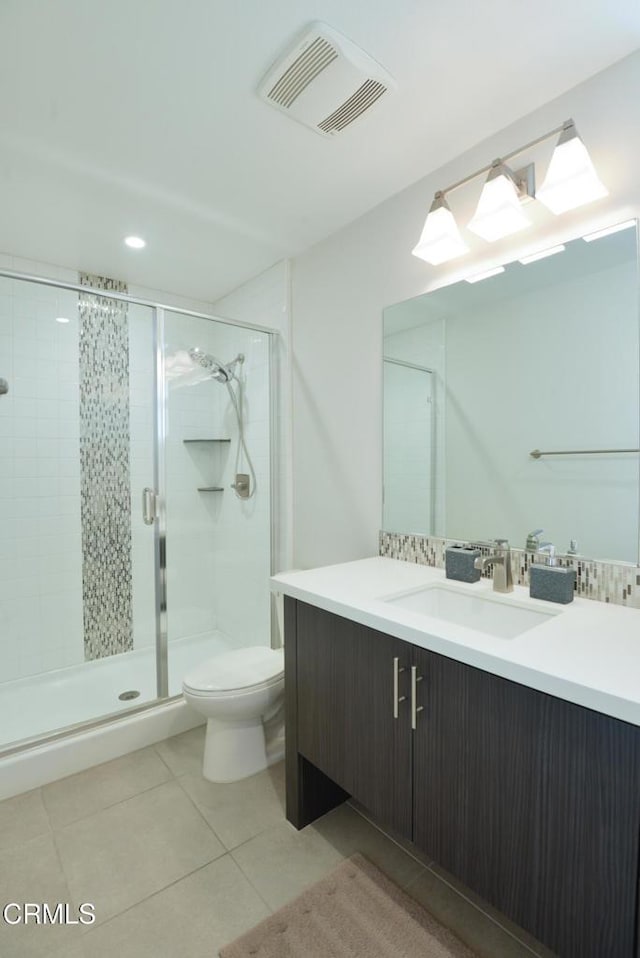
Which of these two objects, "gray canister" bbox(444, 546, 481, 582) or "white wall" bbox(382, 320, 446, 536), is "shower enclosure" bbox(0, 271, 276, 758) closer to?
"white wall" bbox(382, 320, 446, 536)

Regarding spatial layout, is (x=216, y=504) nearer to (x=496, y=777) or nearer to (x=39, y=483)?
(x=39, y=483)

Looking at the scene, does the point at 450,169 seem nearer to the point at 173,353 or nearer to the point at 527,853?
the point at 173,353

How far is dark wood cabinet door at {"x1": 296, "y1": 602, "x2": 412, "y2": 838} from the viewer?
Result: 1.22m

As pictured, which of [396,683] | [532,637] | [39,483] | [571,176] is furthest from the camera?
[39,483]

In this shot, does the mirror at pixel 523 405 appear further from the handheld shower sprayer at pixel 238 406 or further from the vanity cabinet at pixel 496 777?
the handheld shower sprayer at pixel 238 406

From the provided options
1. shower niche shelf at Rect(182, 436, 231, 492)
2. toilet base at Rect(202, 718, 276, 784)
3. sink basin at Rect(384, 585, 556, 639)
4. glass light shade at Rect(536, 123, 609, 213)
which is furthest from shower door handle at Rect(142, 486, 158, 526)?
glass light shade at Rect(536, 123, 609, 213)

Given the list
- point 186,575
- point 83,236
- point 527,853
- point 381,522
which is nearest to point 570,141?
point 381,522

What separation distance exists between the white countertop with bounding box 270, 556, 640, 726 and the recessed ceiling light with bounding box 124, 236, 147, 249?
1.87 meters

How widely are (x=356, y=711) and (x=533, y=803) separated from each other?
518 mm

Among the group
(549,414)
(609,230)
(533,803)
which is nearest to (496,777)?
(533,803)

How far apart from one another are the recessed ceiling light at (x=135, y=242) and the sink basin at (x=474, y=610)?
6.96 feet

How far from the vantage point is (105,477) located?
2.77 meters

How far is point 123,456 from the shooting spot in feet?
9.12

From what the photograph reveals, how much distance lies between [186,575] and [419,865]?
172cm
